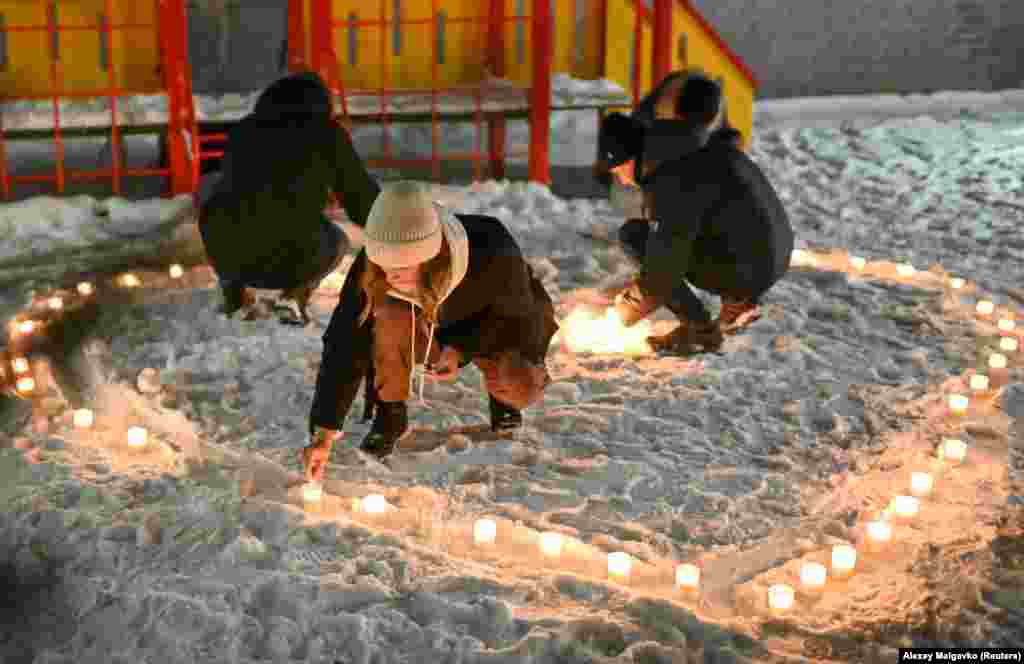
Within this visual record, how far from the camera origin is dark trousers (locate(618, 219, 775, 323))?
6.33 meters

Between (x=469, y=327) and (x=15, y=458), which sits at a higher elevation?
(x=469, y=327)

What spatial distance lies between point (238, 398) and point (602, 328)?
6.02 ft

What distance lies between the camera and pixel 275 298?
711cm

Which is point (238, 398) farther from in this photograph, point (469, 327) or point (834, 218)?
point (834, 218)

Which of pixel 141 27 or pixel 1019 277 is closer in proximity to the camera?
pixel 1019 277

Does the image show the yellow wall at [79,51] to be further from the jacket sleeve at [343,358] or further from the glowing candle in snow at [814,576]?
the glowing candle in snow at [814,576]

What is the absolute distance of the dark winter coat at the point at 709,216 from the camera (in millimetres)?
6121

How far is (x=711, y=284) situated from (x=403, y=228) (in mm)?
2527

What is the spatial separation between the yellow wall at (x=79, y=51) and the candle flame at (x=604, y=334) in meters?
3.78

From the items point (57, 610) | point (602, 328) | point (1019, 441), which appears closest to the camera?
point (57, 610)

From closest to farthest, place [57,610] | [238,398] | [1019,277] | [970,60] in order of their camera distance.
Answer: [57,610] → [238,398] → [1019,277] → [970,60]

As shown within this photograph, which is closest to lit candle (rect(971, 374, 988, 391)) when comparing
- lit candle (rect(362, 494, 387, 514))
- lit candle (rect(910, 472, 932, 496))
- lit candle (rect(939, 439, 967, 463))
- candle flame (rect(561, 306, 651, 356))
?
lit candle (rect(939, 439, 967, 463))

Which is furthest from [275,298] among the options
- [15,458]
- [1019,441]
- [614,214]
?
[1019,441]

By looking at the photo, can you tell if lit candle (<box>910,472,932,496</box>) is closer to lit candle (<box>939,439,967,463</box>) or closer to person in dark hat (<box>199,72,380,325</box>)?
lit candle (<box>939,439,967,463</box>)
